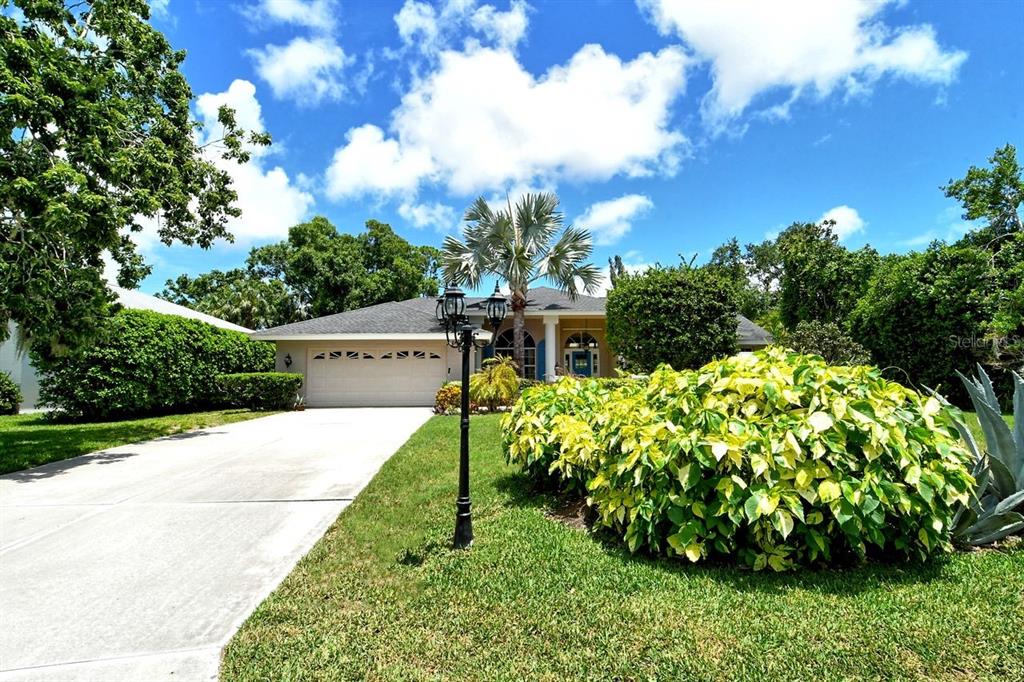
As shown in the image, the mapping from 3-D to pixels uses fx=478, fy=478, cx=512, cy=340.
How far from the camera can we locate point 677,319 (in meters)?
14.4

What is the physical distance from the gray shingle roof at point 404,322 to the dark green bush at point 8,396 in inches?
268

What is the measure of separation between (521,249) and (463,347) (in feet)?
40.4

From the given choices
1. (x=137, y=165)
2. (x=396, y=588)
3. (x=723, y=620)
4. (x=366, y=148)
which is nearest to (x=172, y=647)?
(x=396, y=588)

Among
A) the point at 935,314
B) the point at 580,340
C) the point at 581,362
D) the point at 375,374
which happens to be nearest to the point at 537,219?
the point at 580,340

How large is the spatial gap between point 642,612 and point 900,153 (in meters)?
15.0

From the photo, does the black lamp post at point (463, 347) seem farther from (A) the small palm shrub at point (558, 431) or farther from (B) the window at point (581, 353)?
(B) the window at point (581, 353)

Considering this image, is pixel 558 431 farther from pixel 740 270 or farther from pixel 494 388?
pixel 740 270

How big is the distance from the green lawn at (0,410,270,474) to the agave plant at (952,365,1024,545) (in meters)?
11.4

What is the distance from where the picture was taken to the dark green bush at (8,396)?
14.6 metres

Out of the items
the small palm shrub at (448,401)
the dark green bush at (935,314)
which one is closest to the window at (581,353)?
the small palm shrub at (448,401)

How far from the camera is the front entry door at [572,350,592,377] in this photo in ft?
63.6

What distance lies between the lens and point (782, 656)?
92.1 inches

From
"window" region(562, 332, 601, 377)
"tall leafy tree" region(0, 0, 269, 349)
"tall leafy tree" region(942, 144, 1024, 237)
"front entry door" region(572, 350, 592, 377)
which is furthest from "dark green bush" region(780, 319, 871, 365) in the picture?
"tall leafy tree" region(0, 0, 269, 349)

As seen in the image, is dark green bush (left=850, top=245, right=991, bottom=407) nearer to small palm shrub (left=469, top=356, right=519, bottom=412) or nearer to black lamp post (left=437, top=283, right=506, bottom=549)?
small palm shrub (left=469, top=356, right=519, bottom=412)
